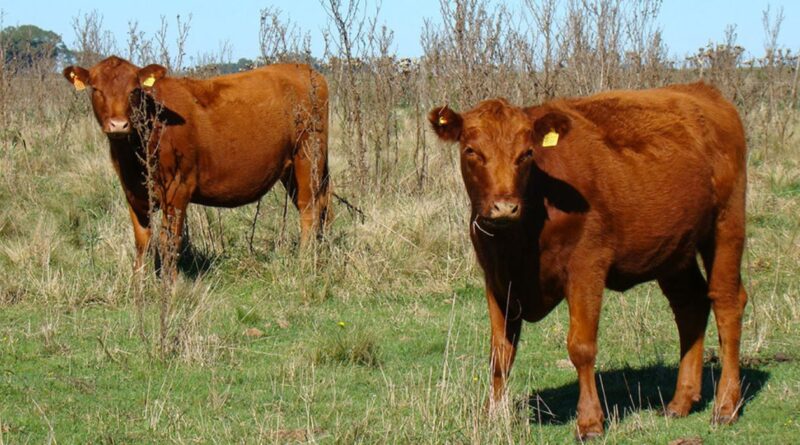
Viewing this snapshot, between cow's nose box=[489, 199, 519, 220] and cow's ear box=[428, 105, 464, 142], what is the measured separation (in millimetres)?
597

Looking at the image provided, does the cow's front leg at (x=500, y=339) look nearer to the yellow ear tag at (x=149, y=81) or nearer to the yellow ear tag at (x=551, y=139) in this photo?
the yellow ear tag at (x=551, y=139)

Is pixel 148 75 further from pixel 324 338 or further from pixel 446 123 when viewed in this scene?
pixel 446 123

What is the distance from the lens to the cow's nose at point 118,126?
925cm

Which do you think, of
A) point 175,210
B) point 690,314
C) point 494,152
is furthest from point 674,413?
point 175,210

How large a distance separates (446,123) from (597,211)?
0.88 m

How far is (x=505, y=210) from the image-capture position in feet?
17.0

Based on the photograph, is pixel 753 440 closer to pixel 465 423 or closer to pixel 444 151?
pixel 465 423

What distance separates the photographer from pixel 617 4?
1359 centimetres

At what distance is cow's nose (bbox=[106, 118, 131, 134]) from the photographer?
30.3ft

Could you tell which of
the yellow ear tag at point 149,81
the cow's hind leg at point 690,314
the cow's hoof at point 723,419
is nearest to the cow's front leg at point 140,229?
the yellow ear tag at point 149,81

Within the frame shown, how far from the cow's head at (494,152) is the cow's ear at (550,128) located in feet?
0.12

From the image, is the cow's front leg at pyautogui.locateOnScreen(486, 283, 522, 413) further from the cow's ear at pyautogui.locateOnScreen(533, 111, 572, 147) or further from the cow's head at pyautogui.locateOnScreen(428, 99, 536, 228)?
the cow's ear at pyautogui.locateOnScreen(533, 111, 572, 147)

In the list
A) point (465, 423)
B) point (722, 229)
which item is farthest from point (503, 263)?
point (722, 229)

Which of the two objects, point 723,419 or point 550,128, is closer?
point 550,128
